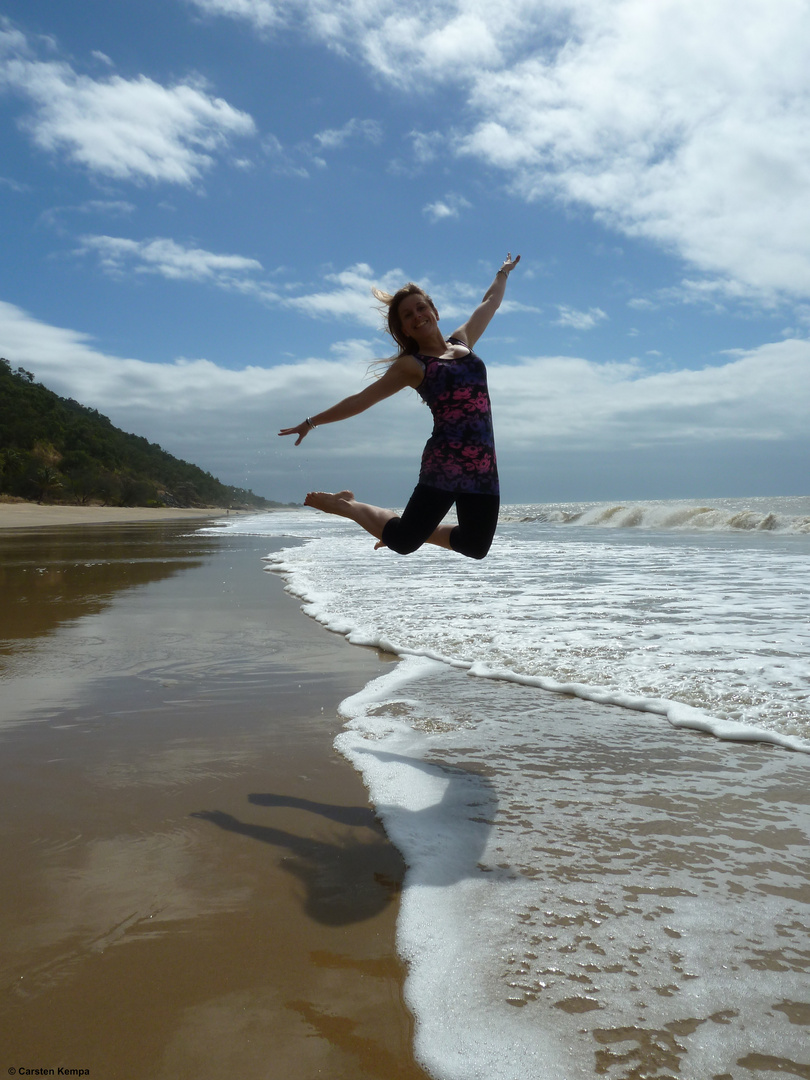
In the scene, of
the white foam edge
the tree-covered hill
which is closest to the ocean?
the white foam edge

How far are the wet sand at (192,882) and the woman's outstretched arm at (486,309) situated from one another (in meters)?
2.07

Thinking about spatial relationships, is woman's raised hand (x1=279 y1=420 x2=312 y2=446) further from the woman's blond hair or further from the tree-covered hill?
the tree-covered hill

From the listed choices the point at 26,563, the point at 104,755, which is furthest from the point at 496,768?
the point at 26,563

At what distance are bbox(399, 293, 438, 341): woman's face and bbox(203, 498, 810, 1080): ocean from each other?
A: 192 centimetres

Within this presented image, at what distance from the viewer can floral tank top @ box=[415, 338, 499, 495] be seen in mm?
3545

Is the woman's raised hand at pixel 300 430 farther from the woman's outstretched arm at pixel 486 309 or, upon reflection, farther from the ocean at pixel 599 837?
the ocean at pixel 599 837

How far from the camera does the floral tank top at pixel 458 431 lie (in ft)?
11.6

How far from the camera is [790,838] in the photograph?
2.20 m

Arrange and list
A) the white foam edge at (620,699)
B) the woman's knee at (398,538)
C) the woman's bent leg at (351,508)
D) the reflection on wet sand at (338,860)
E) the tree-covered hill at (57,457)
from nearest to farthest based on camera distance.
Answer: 1. the reflection on wet sand at (338,860)
2. the white foam edge at (620,699)
3. the woman's knee at (398,538)
4. the woman's bent leg at (351,508)
5. the tree-covered hill at (57,457)

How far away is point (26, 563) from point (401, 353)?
9087 millimetres

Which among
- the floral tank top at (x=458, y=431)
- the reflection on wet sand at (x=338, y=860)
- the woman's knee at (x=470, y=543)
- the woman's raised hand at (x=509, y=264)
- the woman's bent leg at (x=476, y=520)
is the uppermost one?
the woman's raised hand at (x=509, y=264)

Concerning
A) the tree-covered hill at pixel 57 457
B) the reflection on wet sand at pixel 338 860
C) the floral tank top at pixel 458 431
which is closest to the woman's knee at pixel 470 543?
the floral tank top at pixel 458 431

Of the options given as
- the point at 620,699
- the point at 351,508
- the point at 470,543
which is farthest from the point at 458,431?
the point at 620,699

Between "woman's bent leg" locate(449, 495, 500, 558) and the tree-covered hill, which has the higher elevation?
the tree-covered hill
